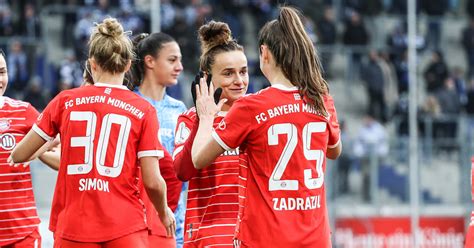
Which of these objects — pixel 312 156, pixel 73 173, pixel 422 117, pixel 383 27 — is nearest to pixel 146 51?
pixel 73 173

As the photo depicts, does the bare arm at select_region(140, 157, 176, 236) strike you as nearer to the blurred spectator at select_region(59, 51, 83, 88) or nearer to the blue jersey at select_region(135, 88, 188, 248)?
the blue jersey at select_region(135, 88, 188, 248)

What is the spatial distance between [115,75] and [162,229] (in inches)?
47.4

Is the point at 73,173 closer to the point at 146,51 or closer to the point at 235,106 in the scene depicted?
the point at 235,106

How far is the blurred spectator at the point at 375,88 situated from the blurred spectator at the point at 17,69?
21.2ft

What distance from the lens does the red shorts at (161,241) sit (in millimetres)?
7242

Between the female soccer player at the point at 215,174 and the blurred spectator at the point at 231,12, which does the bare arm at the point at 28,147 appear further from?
the blurred spectator at the point at 231,12

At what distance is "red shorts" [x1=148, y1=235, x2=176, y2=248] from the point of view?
7242mm

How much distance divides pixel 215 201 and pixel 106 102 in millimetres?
859

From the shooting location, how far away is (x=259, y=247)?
5926mm

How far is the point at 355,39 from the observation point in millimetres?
23906

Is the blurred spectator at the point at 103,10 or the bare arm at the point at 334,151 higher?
the blurred spectator at the point at 103,10

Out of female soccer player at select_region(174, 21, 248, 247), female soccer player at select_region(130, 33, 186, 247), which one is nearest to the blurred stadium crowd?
female soccer player at select_region(130, 33, 186, 247)

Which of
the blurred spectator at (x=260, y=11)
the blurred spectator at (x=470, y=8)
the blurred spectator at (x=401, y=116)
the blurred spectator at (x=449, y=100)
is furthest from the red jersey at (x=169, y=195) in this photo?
the blurred spectator at (x=470, y=8)

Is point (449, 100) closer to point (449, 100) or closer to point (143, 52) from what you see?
point (449, 100)
